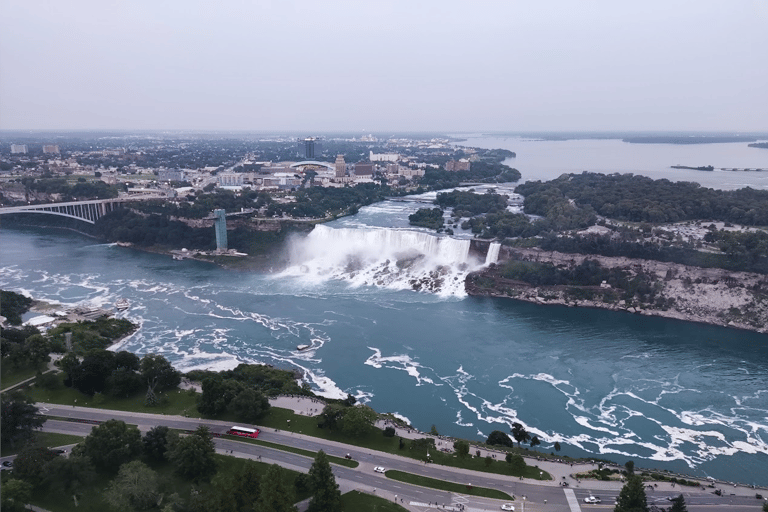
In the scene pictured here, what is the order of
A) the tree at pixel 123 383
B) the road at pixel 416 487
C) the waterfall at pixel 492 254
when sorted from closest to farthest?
1. the road at pixel 416 487
2. the tree at pixel 123 383
3. the waterfall at pixel 492 254

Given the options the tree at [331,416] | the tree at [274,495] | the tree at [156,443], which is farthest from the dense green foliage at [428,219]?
the tree at [274,495]

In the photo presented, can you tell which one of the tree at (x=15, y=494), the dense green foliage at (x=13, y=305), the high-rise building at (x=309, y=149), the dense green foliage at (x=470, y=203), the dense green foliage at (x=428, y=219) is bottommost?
the dense green foliage at (x=13, y=305)

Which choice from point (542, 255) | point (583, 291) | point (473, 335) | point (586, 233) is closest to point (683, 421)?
point (473, 335)

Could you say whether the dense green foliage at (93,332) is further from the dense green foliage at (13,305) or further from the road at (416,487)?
the road at (416,487)

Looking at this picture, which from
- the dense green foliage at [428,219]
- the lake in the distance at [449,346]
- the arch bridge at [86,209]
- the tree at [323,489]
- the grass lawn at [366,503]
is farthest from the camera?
A: the arch bridge at [86,209]

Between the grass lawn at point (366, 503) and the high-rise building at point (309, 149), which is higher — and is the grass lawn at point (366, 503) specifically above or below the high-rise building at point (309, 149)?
below

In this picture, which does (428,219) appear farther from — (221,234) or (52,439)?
(52,439)

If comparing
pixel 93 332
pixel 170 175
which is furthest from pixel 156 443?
pixel 170 175
